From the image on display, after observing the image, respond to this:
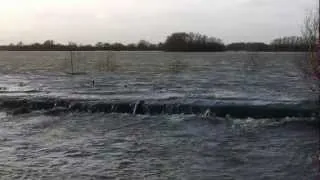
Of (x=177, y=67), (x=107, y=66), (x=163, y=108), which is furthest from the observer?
(x=177, y=67)

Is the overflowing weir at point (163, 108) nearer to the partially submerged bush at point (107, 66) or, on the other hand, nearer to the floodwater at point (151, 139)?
the floodwater at point (151, 139)

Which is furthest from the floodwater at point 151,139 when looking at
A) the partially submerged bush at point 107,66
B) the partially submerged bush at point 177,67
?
the partially submerged bush at point 107,66

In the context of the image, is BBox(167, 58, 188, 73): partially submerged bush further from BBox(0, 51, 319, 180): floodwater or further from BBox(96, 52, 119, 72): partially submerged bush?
BBox(0, 51, 319, 180): floodwater

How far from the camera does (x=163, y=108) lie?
27625 millimetres

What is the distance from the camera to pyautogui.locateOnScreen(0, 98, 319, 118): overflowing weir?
26.3 metres

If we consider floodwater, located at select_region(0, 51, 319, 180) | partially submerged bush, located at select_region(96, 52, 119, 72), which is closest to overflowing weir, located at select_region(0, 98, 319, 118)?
floodwater, located at select_region(0, 51, 319, 180)

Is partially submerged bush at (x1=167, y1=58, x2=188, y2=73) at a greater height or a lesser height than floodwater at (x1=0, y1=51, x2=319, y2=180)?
lesser

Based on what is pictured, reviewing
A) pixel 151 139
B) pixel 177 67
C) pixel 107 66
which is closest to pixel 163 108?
pixel 151 139

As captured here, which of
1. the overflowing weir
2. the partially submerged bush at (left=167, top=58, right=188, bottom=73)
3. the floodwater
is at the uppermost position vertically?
the overflowing weir

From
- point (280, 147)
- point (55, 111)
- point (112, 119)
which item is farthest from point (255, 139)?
point (55, 111)

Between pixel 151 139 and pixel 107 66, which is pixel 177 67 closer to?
pixel 107 66

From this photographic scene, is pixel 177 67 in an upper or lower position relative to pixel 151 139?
lower

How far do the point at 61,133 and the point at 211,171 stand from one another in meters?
8.10

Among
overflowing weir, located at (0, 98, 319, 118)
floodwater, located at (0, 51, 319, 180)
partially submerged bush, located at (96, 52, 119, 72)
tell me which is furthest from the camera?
partially submerged bush, located at (96, 52, 119, 72)
